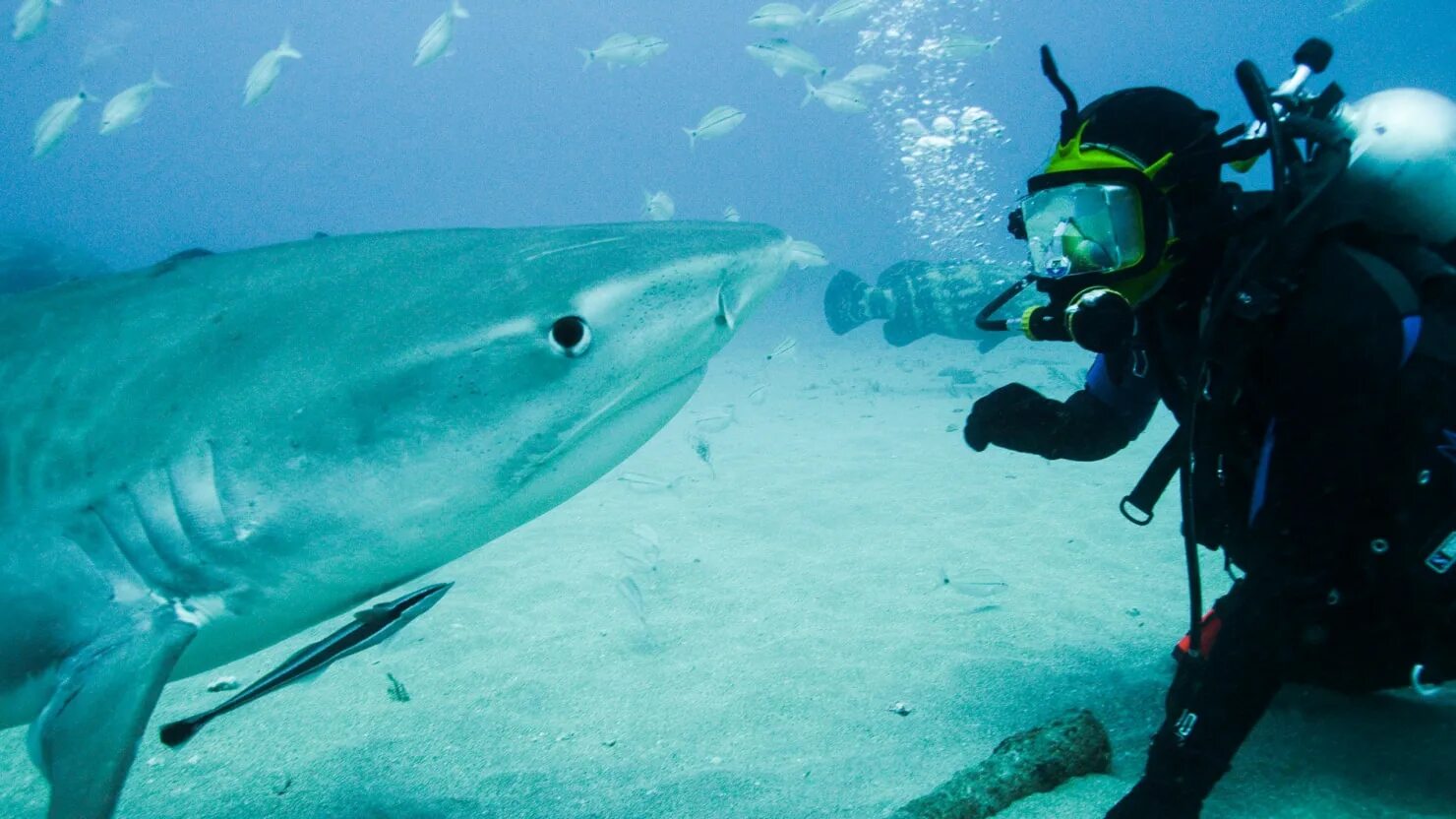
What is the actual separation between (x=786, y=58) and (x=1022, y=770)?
10.1m

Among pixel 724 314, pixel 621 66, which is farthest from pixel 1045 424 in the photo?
pixel 621 66

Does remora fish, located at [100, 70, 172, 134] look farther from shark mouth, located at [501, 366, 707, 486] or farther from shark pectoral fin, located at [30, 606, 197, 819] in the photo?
shark mouth, located at [501, 366, 707, 486]

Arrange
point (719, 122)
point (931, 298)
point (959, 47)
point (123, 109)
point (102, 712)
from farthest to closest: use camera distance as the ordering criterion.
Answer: point (931, 298), point (959, 47), point (719, 122), point (123, 109), point (102, 712)

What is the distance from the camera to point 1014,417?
3096mm

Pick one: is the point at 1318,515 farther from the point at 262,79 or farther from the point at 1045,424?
the point at 262,79

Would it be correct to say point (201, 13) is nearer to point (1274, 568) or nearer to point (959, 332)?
point (959, 332)

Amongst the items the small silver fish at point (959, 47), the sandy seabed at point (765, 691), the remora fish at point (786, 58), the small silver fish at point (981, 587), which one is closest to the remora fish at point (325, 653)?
the sandy seabed at point (765, 691)

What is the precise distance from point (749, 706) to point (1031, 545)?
9.34 feet

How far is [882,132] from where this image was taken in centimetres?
12375

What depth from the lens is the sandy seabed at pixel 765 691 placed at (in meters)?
2.30

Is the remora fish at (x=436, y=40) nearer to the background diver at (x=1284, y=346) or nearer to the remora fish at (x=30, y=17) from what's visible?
the remora fish at (x=30, y=17)

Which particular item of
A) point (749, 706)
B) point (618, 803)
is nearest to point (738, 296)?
point (618, 803)

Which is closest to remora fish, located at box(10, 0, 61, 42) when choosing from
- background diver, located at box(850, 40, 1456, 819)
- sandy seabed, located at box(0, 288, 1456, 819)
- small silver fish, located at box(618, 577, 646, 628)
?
sandy seabed, located at box(0, 288, 1456, 819)

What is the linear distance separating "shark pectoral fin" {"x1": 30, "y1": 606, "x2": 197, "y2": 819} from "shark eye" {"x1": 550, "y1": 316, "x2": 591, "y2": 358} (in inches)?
38.3
